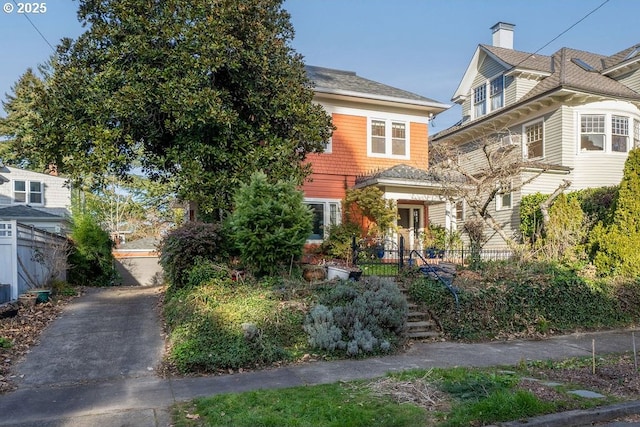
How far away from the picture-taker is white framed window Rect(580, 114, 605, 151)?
60.4 ft

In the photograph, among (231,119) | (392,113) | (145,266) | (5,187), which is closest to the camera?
(231,119)

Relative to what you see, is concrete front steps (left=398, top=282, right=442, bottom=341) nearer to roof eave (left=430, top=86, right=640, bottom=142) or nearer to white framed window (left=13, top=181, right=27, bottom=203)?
roof eave (left=430, top=86, right=640, bottom=142)

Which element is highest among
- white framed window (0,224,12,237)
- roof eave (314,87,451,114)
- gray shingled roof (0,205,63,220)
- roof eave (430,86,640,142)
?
roof eave (430,86,640,142)

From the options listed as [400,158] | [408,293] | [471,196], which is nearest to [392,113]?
[400,158]

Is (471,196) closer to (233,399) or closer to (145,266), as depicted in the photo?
(233,399)

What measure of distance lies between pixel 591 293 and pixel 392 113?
974cm

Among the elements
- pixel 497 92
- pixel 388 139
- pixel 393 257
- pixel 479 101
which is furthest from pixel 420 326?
pixel 479 101

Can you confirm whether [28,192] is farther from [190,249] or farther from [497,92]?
[497,92]

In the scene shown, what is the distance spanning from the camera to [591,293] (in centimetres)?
1069

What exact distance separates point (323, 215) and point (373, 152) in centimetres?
323

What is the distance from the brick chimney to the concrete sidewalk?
18.7 meters

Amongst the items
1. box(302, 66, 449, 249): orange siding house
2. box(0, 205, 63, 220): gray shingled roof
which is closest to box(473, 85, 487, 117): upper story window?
box(302, 66, 449, 249): orange siding house

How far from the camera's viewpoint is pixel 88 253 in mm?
17797

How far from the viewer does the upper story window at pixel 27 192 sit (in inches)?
1061
